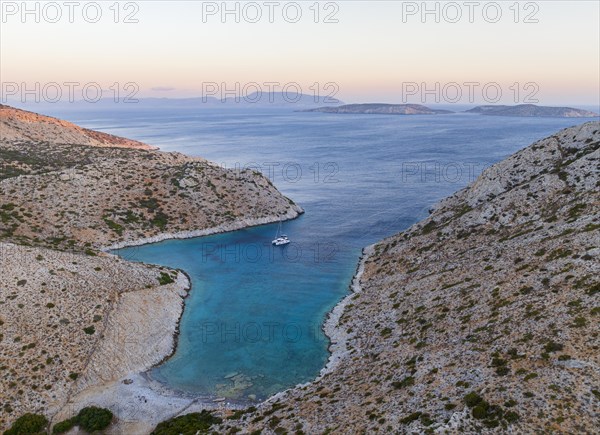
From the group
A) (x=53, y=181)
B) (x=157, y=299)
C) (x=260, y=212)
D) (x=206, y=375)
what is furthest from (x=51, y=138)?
(x=206, y=375)

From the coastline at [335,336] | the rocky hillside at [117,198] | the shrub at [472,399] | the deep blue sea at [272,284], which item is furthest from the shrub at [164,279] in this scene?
the shrub at [472,399]

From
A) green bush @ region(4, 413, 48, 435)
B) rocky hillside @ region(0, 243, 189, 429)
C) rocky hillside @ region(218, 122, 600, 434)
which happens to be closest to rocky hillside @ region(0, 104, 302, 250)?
rocky hillside @ region(0, 243, 189, 429)

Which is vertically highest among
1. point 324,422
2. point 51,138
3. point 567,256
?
point 51,138

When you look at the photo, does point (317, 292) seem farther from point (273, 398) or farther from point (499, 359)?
point (499, 359)

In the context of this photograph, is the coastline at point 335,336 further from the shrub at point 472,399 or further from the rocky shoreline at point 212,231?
the rocky shoreline at point 212,231

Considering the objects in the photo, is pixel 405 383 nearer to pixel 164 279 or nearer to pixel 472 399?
pixel 472 399

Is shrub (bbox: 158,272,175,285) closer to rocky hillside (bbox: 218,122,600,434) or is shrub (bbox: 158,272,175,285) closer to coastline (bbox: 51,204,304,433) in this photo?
coastline (bbox: 51,204,304,433)
